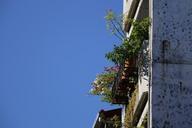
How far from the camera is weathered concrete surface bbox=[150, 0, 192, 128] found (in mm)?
20453

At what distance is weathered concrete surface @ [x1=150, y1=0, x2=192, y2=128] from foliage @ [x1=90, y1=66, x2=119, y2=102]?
4.70 metres

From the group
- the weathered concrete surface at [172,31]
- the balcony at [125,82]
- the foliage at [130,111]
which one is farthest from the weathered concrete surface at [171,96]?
the foliage at [130,111]

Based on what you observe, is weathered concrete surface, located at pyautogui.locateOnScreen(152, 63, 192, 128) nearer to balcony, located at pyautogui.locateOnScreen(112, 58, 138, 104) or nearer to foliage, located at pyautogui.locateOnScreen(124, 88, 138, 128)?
balcony, located at pyautogui.locateOnScreen(112, 58, 138, 104)

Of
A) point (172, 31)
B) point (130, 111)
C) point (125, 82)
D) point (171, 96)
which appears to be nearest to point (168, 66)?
point (171, 96)

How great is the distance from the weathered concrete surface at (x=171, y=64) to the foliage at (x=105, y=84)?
4.70 m

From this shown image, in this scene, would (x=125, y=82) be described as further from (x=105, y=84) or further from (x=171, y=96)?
(x=171, y=96)

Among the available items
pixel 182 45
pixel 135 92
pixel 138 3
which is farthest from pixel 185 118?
pixel 138 3

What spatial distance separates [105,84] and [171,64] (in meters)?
5.35

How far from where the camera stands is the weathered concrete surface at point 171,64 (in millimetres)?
20453

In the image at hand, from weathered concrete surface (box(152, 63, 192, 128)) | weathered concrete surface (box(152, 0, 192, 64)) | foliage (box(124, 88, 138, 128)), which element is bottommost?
foliage (box(124, 88, 138, 128))

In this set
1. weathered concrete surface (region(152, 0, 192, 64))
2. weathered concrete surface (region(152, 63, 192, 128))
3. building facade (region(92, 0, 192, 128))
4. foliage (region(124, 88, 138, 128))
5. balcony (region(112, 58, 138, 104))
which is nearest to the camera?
weathered concrete surface (region(152, 63, 192, 128))

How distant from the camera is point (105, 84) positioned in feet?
85.3

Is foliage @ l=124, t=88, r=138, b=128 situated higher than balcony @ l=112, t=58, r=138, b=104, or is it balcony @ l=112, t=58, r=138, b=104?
balcony @ l=112, t=58, r=138, b=104

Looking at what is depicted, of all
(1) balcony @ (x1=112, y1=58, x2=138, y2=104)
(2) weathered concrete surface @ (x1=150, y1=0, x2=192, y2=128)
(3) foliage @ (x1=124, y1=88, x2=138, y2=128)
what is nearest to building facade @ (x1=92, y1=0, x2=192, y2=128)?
(2) weathered concrete surface @ (x1=150, y1=0, x2=192, y2=128)
